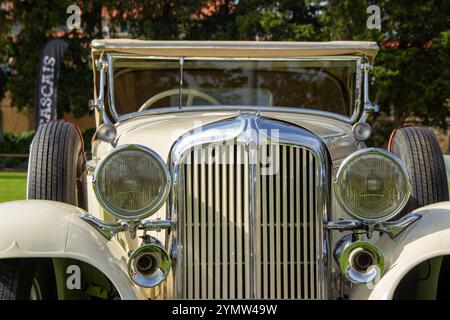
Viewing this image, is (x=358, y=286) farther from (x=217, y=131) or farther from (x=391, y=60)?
(x=391, y=60)

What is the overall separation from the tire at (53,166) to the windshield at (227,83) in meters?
0.42

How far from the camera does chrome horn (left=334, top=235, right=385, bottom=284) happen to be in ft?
10.00

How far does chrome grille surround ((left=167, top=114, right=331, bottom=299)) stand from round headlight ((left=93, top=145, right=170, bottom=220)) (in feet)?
0.48

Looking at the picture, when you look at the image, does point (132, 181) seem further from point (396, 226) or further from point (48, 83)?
point (48, 83)

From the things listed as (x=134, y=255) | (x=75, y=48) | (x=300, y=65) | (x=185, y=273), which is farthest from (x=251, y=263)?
(x=75, y=48)

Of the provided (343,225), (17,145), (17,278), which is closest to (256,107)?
(343,225)

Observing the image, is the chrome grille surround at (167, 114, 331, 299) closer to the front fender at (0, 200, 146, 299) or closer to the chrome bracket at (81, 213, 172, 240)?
the chrome bracket at (81, 213, 172, 240)

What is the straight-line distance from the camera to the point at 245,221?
3072 mm

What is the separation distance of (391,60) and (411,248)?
66.3ft

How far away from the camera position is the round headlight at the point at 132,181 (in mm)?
3002

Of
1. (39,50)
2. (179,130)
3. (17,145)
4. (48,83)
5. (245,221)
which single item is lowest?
(17,145)

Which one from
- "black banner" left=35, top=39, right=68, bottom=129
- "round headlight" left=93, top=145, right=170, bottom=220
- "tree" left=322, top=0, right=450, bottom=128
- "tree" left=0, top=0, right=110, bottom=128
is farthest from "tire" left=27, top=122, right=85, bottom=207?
"tree" left=0, top=0, right=110, bottom=128

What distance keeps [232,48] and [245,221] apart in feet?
5.13

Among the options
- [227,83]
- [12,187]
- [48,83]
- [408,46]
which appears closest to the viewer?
[227,83]
